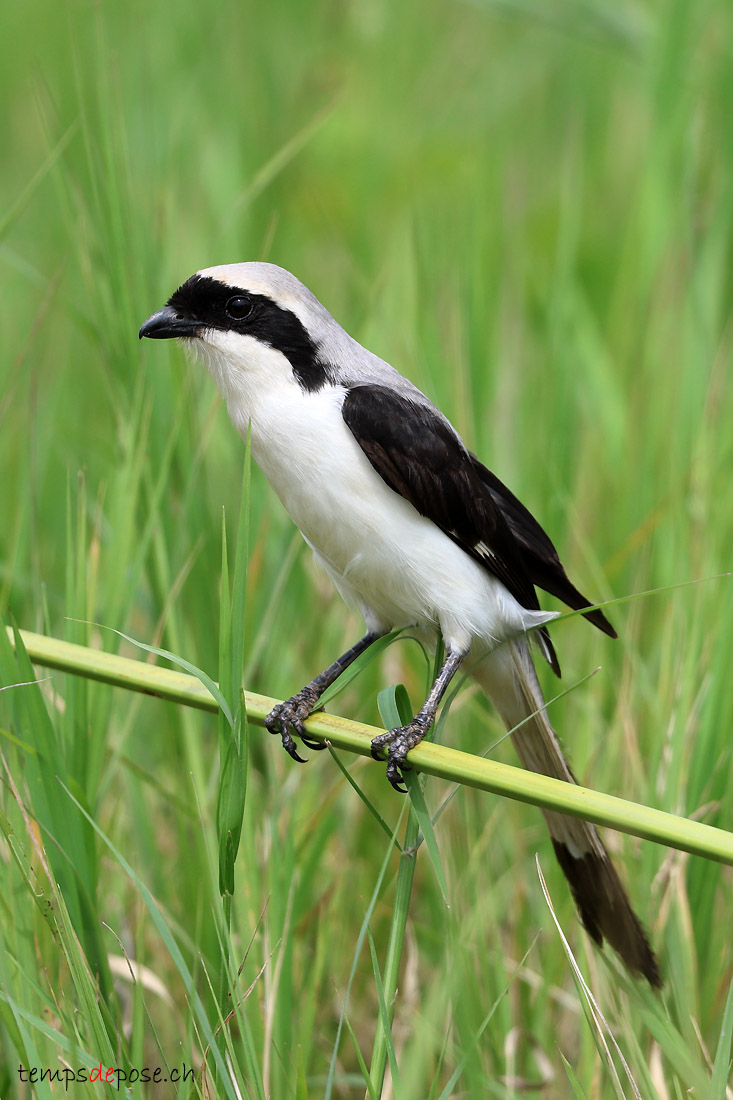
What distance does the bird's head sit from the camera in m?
2.11

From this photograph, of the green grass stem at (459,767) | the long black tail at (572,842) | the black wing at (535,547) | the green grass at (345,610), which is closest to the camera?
the green grass stem at (459,767)

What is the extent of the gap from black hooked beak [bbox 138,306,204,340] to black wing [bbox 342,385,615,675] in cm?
35

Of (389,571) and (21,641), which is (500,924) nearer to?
(389,571)

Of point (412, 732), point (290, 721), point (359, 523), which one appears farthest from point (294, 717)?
point (359, 523)

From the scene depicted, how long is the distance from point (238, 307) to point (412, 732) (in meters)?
0.90

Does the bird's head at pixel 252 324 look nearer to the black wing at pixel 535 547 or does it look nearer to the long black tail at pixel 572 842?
the black wing at pixel 535 547

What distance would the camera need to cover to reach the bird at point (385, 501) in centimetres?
203

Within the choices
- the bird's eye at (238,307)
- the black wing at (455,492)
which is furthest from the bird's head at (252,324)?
the black wing at (455,492)

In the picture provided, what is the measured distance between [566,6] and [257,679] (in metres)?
2.65

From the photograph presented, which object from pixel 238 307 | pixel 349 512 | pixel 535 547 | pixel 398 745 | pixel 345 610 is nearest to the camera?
pixel 398 745

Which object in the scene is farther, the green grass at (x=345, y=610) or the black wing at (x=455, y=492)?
the black wing at (x=455, y=492)

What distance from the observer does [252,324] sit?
2.14 metres

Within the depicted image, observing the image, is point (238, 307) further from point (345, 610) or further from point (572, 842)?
point (572, 842)

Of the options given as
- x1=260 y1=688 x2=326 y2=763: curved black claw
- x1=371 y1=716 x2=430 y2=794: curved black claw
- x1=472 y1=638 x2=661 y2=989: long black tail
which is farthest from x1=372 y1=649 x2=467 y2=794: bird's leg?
x1=260 y1=688 x2=326 y2=763: curved black claw
